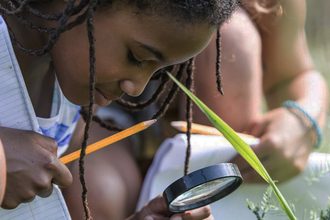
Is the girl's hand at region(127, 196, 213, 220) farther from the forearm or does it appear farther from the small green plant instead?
the forearm

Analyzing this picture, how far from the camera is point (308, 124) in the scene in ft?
3.75

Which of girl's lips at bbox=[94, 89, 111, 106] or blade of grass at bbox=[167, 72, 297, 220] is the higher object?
blade of grass at bbox=[167, 72, 297, 220]

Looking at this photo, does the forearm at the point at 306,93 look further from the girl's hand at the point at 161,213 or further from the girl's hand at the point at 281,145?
the girl's hand at the point at 161,213

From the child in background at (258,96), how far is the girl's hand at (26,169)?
0.36 meters

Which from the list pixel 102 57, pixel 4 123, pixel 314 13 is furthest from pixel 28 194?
pixel 314 13

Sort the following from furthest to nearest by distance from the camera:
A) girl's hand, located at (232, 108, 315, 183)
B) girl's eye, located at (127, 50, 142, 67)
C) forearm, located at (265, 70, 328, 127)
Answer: forearm, located at (265, 70, 328, 127)
girl's hand, located at (232, 108, 315, 183)
girl's eye, located at (127, 50, 142, 67)

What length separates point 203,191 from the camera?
0.66m

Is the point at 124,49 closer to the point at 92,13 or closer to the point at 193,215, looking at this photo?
the point at 92,13

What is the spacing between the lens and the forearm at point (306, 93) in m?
1.18

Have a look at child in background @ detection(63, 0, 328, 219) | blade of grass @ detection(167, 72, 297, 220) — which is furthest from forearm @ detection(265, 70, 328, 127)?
blade of grass @ detection(167, 72, 297, 220)

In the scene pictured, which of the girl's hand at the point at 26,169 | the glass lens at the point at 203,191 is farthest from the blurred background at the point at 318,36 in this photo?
the girl's hand at the point at 26,169

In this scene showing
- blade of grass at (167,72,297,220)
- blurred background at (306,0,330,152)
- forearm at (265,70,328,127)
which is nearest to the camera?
blade of grass at (167,72,297,220)

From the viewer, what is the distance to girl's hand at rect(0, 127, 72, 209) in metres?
0.61

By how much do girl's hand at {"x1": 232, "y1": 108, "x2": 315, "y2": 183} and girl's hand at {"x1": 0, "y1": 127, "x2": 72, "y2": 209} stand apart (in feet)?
1.59
